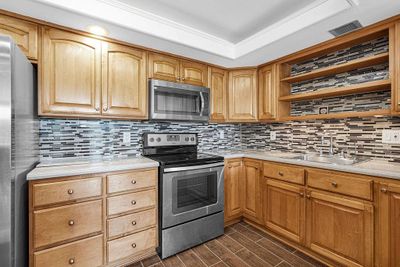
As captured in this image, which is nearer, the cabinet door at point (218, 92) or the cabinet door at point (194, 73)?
the cabinet door at point (194, 73)

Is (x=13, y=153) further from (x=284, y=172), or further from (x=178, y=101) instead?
(x=284, y=172)

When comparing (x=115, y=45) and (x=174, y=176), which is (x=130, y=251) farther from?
(x=115, y=45)

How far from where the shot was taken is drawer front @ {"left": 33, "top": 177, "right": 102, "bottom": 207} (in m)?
1.44

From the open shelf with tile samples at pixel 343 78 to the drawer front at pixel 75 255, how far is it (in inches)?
95.7

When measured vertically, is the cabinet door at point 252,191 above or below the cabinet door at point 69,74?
below

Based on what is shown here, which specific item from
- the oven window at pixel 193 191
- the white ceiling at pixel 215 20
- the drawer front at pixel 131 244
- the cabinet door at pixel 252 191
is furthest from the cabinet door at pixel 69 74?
the cabinet door at pixel 252 191

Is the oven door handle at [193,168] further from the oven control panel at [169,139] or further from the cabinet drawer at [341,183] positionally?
the cabinet drawer at [341,183]

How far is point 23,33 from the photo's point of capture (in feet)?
5.28

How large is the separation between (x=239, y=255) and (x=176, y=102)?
1757mm

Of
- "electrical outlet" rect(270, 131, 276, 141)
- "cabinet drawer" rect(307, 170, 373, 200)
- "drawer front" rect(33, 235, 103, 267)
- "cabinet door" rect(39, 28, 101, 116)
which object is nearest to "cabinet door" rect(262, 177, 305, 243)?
"cabinet drawer" rect(307, 170, 373, 200)

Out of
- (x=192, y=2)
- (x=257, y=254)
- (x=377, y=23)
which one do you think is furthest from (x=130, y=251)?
(x=377, y=23)

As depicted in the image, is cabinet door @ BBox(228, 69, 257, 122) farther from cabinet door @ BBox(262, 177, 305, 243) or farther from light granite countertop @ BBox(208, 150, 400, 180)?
cabinet door @ BBox(262, 177, 305, 243)

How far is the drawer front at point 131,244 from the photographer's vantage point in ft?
5.64

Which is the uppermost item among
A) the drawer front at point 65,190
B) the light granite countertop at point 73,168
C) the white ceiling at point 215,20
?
the white ceiling at point 215,20
